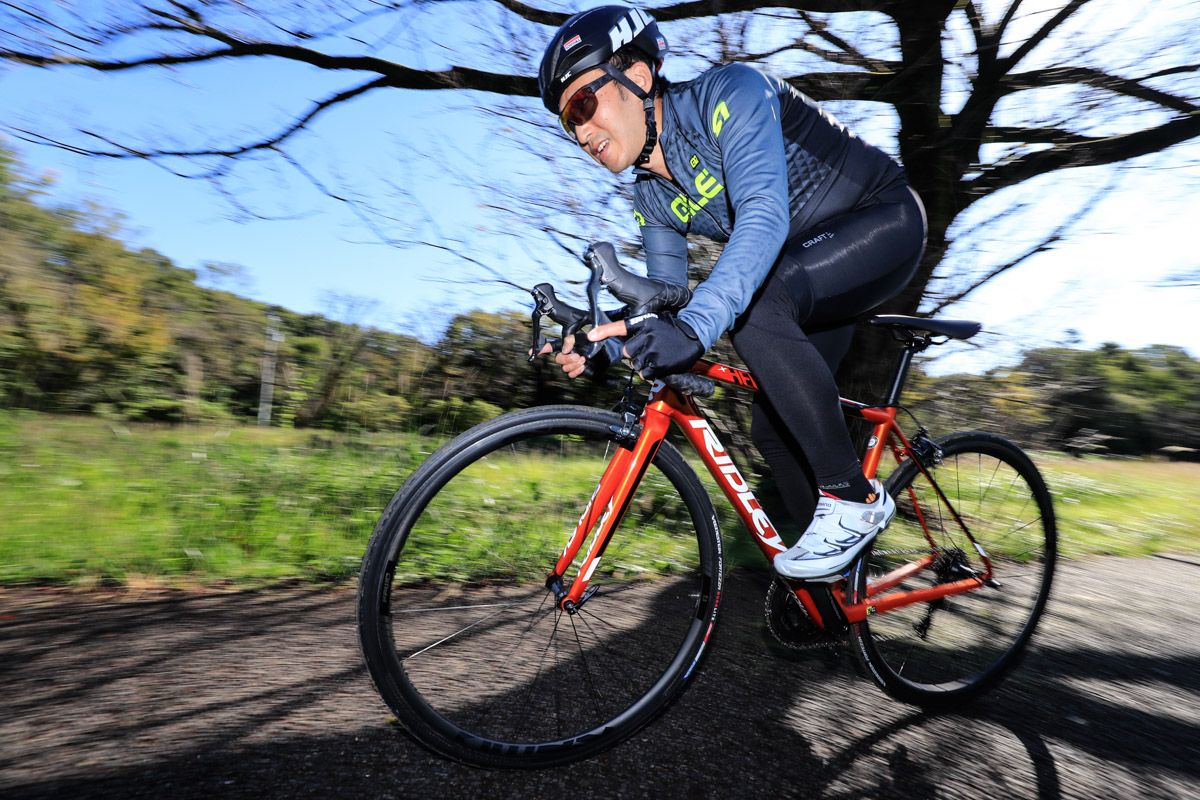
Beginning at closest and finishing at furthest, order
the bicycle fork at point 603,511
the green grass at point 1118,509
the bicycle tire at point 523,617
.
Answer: the bicycle tire at point 523,617
the bicycle fork at point 603,511
the green grass at point 1118,509

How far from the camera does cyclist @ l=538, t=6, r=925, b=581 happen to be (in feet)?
5.75

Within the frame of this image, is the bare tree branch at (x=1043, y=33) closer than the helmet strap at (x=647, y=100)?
No

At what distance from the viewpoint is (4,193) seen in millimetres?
6250

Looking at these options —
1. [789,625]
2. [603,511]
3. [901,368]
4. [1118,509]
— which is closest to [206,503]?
[603,511]

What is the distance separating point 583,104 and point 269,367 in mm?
6026

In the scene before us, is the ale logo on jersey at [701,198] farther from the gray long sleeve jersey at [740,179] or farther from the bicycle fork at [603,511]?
the bicycle fork at [603,511]

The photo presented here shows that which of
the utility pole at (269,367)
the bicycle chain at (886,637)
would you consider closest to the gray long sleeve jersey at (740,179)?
the bicycle chain at (886,637)

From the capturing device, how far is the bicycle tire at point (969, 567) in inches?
93.0

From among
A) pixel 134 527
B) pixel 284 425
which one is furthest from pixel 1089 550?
pixel 284 425

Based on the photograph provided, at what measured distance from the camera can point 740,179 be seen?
1.78 metres

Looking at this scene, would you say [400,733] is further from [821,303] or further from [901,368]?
[901,368]

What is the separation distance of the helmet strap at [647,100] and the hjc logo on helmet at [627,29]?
0.24ft

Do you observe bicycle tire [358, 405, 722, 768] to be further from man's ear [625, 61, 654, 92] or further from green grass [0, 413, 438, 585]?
green grass [0, 413, 438, 585]

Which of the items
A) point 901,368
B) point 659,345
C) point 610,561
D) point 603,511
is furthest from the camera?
point 901,368
